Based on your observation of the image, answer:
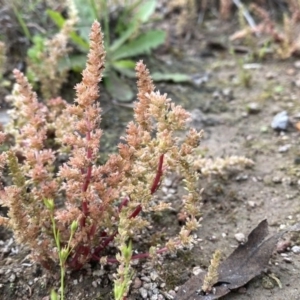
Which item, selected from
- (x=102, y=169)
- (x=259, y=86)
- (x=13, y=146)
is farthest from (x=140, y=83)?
(x=259, y=86)

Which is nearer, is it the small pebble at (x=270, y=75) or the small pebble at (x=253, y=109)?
the small pebble at (x=253, y=109)

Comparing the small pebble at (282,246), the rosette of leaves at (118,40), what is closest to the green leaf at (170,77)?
the rosette of leaves at (118,40)

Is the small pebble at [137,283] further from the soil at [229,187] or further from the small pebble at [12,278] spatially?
the small pebble at [12,278]

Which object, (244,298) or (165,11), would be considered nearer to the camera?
(244,298)

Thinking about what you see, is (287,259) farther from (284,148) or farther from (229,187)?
(284,148)

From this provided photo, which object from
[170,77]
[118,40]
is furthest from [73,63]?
[170,77]

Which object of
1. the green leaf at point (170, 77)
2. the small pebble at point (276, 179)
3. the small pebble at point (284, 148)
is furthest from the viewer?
the green leaf at point (170, 77)

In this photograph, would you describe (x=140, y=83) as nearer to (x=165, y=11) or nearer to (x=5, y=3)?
(x=5, y=3)
